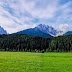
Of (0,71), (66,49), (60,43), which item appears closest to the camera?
(0,71)

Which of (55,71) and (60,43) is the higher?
(60,43)

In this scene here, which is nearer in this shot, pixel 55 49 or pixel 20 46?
pixel 55 49

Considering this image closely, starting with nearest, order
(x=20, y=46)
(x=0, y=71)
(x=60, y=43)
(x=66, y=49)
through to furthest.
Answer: (x=0, y=71), (x=66, y=49), (x=60, y=43), (x=20, y=46)

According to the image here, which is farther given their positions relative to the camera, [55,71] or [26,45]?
[26,45]

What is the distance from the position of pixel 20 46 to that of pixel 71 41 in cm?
9007

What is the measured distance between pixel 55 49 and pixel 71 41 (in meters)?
28.7

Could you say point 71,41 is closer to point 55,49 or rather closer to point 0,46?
point 55,49

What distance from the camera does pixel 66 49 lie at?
16688 centimetres

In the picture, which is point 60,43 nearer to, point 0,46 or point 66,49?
point 66,49

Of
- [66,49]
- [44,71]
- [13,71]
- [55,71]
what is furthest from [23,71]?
Result: [66,49]

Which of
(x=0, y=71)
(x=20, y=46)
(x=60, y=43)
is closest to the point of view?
(x=0, y=71)

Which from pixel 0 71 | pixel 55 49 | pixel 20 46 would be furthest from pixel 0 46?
pixel 0 71

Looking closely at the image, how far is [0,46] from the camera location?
19975 centimetres

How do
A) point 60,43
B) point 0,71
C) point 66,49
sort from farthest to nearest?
point 60,43 < point 66,49 < point 0,71
